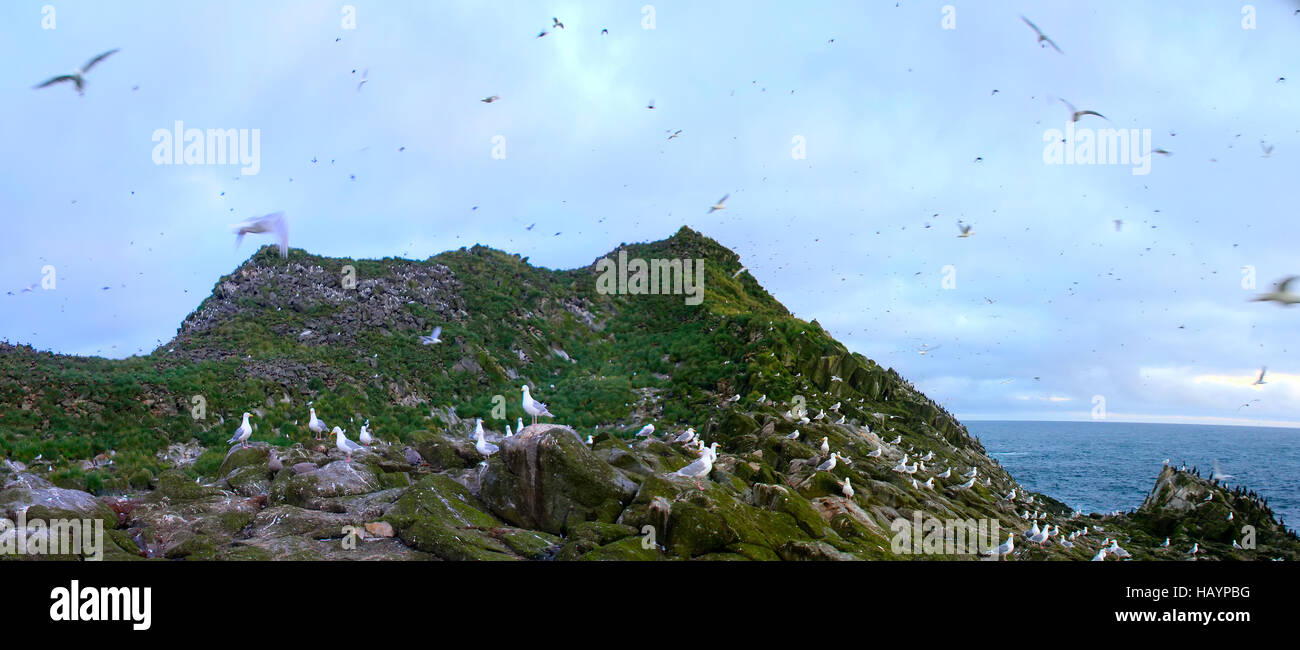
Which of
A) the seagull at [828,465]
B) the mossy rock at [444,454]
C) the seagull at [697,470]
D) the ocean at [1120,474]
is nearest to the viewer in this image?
the seagull at [697,470]

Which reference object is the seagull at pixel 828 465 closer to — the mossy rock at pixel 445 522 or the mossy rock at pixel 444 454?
the mossy rock at pixel 444 454

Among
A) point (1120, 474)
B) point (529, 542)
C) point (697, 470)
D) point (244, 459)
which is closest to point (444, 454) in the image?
point (244, 459)

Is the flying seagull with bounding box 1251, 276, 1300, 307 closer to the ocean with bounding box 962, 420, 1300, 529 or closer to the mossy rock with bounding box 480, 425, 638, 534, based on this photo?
the mossy rock with bounding box 480, 425, 638, 534

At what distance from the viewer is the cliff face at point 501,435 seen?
13164mm

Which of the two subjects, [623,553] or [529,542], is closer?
[623,553]

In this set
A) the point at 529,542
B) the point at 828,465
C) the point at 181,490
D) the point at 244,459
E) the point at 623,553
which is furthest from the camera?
the point at 828,465

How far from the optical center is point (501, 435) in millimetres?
30109

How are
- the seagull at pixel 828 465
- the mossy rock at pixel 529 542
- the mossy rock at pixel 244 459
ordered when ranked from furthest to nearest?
the seagull at pixel 828 465, the mossy rock at pixel 244 459, the mossy rock at pixel 529 542

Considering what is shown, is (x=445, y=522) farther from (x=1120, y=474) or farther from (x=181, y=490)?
(x=1120, y=474)

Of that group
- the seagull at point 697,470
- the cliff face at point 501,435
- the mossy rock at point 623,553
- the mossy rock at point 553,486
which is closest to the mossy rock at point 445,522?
the cliff face at point 501,435
